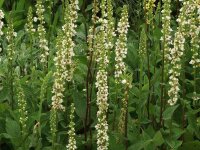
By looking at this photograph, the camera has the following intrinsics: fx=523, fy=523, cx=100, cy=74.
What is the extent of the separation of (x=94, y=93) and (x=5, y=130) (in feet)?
3.04

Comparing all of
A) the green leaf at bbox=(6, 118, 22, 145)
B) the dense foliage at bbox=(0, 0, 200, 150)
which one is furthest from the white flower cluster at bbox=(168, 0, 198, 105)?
the green leaf at bbox=(6, 118, 22, 145)

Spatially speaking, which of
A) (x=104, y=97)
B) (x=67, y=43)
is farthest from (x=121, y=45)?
(x=104, y=97)

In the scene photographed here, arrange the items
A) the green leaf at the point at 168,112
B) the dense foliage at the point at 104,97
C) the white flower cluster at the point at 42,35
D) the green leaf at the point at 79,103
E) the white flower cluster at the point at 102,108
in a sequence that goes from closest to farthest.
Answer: the white flower cluster at the point at 102,108
the dense foliage at the point at 104,97
the green leaf at the point at 168,112
the green leaf at the point at 79,103
the white flower cluster at the point at 42,35

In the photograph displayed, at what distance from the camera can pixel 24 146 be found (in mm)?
4379

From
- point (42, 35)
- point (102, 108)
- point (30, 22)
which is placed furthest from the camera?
point (42, 35)

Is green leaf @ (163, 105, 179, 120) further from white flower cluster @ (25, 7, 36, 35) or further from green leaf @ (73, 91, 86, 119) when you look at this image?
white flower cluster @ (25, 7, 36, 35)

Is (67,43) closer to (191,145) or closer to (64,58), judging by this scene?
(64,58)

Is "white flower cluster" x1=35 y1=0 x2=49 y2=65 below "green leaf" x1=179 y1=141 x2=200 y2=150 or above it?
above

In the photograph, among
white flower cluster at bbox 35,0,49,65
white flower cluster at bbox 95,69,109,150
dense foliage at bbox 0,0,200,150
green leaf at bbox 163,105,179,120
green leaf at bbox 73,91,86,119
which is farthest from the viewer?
white flower cluster at bbox 35,0,49,65

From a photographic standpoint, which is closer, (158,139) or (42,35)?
(158,139)

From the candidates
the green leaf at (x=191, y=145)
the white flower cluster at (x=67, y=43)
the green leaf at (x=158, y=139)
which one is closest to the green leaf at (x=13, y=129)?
A: the white flower cluster at (x=67, y=43)

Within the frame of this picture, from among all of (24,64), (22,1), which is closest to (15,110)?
(24,64)

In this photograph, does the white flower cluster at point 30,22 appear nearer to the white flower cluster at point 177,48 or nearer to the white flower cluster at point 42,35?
the white flower cluster at point 42,35

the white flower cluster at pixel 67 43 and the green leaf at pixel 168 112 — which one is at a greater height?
the white flower cluster at pixel 67 43
